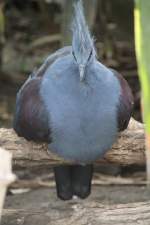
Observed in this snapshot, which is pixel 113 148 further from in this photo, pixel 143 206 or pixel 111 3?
pixel 111 3

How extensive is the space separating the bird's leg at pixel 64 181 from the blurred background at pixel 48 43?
1.44 metres

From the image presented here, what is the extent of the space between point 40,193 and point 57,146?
0.97 m

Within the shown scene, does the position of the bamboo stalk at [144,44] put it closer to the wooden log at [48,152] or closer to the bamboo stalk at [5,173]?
the bamboo stalk at [5,173]

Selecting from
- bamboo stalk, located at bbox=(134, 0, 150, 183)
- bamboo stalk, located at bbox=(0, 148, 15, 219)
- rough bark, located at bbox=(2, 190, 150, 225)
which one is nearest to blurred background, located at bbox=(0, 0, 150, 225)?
rough bark, located at bbox=(2, 190, 150, 225)

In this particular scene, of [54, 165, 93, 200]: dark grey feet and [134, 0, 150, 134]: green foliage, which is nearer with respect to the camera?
[134, 0, 150, 134]: green foliage

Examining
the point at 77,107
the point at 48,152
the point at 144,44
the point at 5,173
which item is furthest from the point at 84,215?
the point at 144,44

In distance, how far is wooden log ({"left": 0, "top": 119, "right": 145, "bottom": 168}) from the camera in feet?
7.88

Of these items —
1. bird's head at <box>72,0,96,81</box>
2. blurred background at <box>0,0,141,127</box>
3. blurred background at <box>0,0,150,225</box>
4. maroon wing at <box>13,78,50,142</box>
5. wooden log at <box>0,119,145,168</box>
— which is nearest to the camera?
bird's head at <box>72,0,96,81</box>

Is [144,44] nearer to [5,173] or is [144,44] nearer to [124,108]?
[5,173]

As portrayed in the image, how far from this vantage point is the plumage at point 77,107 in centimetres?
221

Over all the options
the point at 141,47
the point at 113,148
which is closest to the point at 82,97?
the point at 113,148

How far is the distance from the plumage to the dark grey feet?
225mm

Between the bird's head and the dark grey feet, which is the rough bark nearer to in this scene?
the dark grey feet

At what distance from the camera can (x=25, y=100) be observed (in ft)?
7.79
